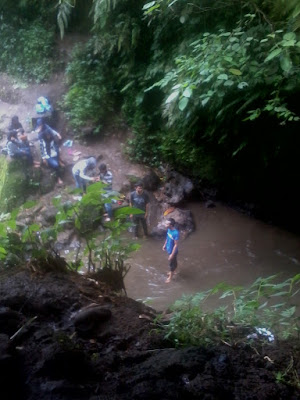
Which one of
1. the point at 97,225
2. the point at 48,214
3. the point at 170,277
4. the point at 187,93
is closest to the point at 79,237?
the point at 97,225

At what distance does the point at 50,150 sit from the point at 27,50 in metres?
4.10

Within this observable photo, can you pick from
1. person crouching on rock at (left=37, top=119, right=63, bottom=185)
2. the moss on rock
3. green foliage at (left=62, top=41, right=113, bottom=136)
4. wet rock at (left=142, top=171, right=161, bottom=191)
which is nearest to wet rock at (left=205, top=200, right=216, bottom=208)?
wet rock at (left=142, top=171, right=161, bottom=191)

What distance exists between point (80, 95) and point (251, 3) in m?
6.59

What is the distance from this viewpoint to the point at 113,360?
81.0 inches

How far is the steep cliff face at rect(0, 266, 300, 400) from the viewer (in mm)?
1766

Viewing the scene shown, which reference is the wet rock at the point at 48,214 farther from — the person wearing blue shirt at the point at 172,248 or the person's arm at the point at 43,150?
the person's arm at the point at 43,150

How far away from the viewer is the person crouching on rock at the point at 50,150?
984 centimetres

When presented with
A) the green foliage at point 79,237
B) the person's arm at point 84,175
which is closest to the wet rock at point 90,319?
the green foliage at point 79,237

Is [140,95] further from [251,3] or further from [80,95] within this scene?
[251,3]

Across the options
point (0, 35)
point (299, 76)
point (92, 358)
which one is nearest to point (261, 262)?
point (299, 76)

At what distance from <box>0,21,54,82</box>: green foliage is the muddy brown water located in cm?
Answer: 672

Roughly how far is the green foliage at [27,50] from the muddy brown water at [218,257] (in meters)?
6.72

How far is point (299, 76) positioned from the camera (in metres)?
4.44

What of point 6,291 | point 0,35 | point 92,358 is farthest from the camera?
point 0,35
